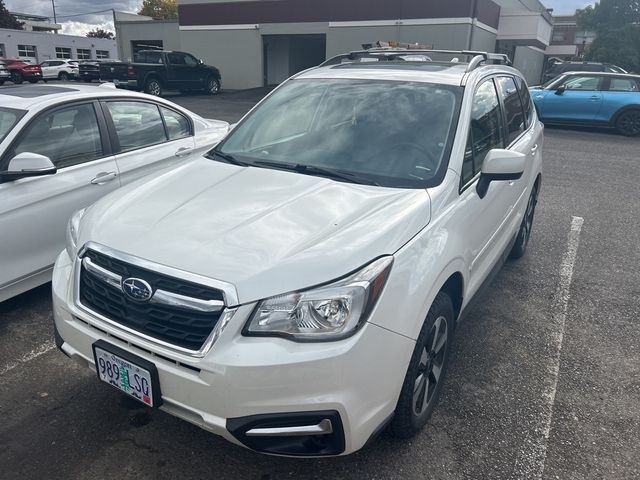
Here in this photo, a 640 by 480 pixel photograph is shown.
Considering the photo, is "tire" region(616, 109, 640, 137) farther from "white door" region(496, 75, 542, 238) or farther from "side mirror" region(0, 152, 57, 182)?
"side mirror" region(0, 152, 57, 182)

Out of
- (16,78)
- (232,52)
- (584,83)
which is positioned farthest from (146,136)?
(16,78)

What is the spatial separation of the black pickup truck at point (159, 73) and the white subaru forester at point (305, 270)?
57.4 feet

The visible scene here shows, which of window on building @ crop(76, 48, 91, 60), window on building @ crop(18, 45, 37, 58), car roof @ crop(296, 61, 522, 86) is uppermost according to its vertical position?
car roof @ crop(296, 61, 522, 86)

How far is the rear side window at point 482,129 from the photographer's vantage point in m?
3.05

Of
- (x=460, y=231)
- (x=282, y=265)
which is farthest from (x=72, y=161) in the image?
(x=460, y=231)

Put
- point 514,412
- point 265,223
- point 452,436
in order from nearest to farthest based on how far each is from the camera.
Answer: point 265,223
point 452,436
point 514,412

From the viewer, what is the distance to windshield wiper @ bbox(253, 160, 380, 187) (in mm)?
2830

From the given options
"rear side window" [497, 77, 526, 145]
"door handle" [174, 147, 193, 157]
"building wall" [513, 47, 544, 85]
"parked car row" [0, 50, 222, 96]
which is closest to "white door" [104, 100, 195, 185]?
"door handle" [174, 147, 193, 157]

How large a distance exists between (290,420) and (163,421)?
42.9 inches

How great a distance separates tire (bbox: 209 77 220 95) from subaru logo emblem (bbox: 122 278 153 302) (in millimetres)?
21989

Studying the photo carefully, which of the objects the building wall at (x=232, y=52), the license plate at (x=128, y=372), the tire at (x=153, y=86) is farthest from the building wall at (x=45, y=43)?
the license plate at (x=128, y=372)

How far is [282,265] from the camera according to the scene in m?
2.07

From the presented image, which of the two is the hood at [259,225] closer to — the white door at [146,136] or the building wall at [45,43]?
the white door at [146,136]

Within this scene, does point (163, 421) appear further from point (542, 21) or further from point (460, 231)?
point (542, 21)
